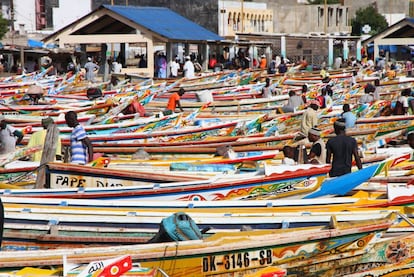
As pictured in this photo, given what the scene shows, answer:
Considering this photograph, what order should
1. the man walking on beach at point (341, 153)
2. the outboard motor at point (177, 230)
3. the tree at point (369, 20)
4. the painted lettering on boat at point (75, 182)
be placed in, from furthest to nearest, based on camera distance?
the tree at point (369, 20)
the painted lettering on boat at point (75, 182)
the man walking on beach at point (341, 153)
the outboard motor at point (177, 230)

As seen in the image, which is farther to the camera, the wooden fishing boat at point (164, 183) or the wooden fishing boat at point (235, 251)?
the wooden fishing boat at point (164, 183)

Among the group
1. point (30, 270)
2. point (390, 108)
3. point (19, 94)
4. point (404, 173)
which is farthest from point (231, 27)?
point (30, 270)

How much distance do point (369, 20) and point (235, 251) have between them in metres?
74.8

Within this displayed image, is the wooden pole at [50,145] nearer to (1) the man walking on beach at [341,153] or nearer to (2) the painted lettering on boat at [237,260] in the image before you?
(1) the man walking on beach at [341,153]

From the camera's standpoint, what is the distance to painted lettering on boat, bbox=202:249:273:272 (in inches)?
360

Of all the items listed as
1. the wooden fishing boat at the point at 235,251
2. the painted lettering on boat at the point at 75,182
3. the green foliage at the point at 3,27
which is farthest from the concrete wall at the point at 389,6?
the wooden fishing boat at the point at 235,251

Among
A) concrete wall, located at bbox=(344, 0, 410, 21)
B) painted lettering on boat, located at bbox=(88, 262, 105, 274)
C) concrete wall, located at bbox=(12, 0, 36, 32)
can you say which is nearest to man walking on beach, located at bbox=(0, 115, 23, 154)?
painted lettering on boat, located at bbox=(88, 262, 105, 274)

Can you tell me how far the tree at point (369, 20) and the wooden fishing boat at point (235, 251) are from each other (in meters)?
71.7

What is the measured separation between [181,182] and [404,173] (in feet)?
10.3

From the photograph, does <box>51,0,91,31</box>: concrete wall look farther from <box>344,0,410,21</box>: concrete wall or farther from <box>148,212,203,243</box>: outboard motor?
<box>148,212,203,243</box>: outboard motor

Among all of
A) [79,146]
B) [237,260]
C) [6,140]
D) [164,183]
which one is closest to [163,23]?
[6,140]

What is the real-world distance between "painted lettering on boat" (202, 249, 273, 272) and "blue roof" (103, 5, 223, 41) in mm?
27560

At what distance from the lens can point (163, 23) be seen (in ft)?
130

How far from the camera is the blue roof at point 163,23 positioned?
37219 mm
